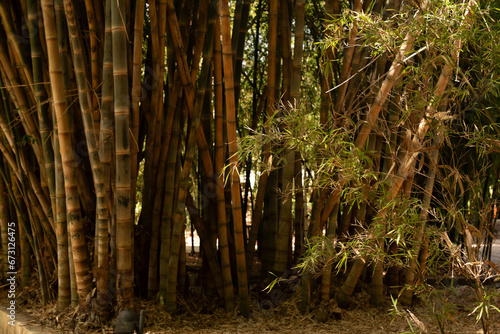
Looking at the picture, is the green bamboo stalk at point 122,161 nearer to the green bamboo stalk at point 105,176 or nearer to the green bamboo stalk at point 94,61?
the green bamboo stalk at point 105,176

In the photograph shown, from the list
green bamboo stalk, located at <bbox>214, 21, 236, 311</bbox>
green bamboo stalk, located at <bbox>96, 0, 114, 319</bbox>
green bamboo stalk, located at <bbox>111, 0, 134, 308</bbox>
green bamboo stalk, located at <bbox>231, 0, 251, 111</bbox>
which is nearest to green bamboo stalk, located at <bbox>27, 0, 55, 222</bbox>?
green bamboo stalk, located at <bbox>96, 0, 114, 319</bbox>

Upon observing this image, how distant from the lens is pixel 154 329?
2.27 metres

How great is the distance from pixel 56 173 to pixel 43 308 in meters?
0.75

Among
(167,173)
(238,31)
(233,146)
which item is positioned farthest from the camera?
(238,31)

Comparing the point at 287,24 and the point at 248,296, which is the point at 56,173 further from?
the point at 287,24

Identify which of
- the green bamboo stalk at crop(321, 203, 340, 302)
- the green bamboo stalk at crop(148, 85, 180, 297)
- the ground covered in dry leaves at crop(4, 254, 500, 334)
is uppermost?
the green bamboo stalk at crop(148, 85, 180, 297)

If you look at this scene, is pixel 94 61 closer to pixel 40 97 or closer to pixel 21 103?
pixel 40 97

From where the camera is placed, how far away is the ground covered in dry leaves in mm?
2289

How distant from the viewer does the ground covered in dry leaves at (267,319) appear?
90.1 inches

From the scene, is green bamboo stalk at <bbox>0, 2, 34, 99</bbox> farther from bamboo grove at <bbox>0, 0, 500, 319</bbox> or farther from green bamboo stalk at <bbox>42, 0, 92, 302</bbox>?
green bamboo stalk at <bbox>42, 0, 92, 302</bbox>

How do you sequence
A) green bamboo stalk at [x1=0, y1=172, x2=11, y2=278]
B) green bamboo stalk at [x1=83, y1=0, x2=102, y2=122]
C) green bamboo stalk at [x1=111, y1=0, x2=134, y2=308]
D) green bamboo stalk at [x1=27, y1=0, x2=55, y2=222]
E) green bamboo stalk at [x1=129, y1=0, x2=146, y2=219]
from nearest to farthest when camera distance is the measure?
green bamboo stalk at [x1=111, y1=0, x2=134, y2=308]
green bamboo stalk at [x1=129, y1=0, x2=146, y2=219]
green bamboo stalk at [x1=83, y1=0, x2=102, y2=122]
green bamboo stalk at [x1=27, y1=0, x2=55, y2=222]
green bamboo stalk at [x1=0, y1=172, x2=11, y2=278]

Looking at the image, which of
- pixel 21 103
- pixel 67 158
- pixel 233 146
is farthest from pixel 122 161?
pixel 21 103

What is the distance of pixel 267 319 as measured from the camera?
245 centimetres

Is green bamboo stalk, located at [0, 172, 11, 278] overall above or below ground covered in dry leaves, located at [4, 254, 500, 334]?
above
